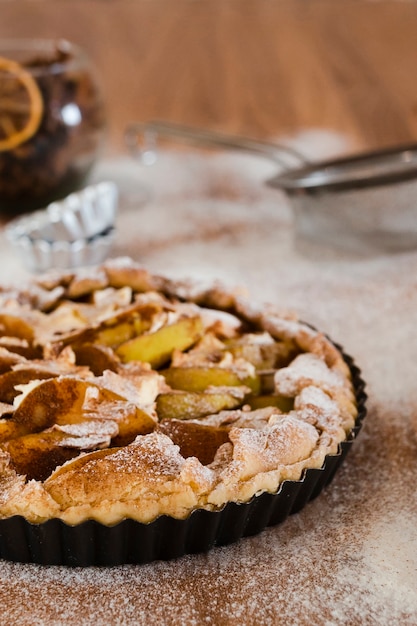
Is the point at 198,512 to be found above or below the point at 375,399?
above

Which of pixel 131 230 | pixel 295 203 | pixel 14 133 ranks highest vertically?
pixel 14 133

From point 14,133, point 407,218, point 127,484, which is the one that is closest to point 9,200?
point 14,133

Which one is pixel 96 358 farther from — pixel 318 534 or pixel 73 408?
pixel 318 534

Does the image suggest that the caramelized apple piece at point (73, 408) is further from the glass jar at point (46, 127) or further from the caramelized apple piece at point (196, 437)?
the glass jar at point (46, 127)

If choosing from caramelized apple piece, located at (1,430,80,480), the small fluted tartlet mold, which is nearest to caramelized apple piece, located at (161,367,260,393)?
caramelized apple piece, located at (1,430,80,480)

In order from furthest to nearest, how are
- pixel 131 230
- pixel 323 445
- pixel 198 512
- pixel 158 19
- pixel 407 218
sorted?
pixel 158 19 → pixel 131 230 → pixel 407 218 → pixel 323 445 → pixel 198 512

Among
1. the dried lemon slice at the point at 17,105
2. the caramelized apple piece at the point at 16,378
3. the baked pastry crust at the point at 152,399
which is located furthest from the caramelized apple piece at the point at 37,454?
the dried lemon slice at the point at 17,105

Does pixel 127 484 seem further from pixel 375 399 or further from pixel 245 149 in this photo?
pixel 245 149
